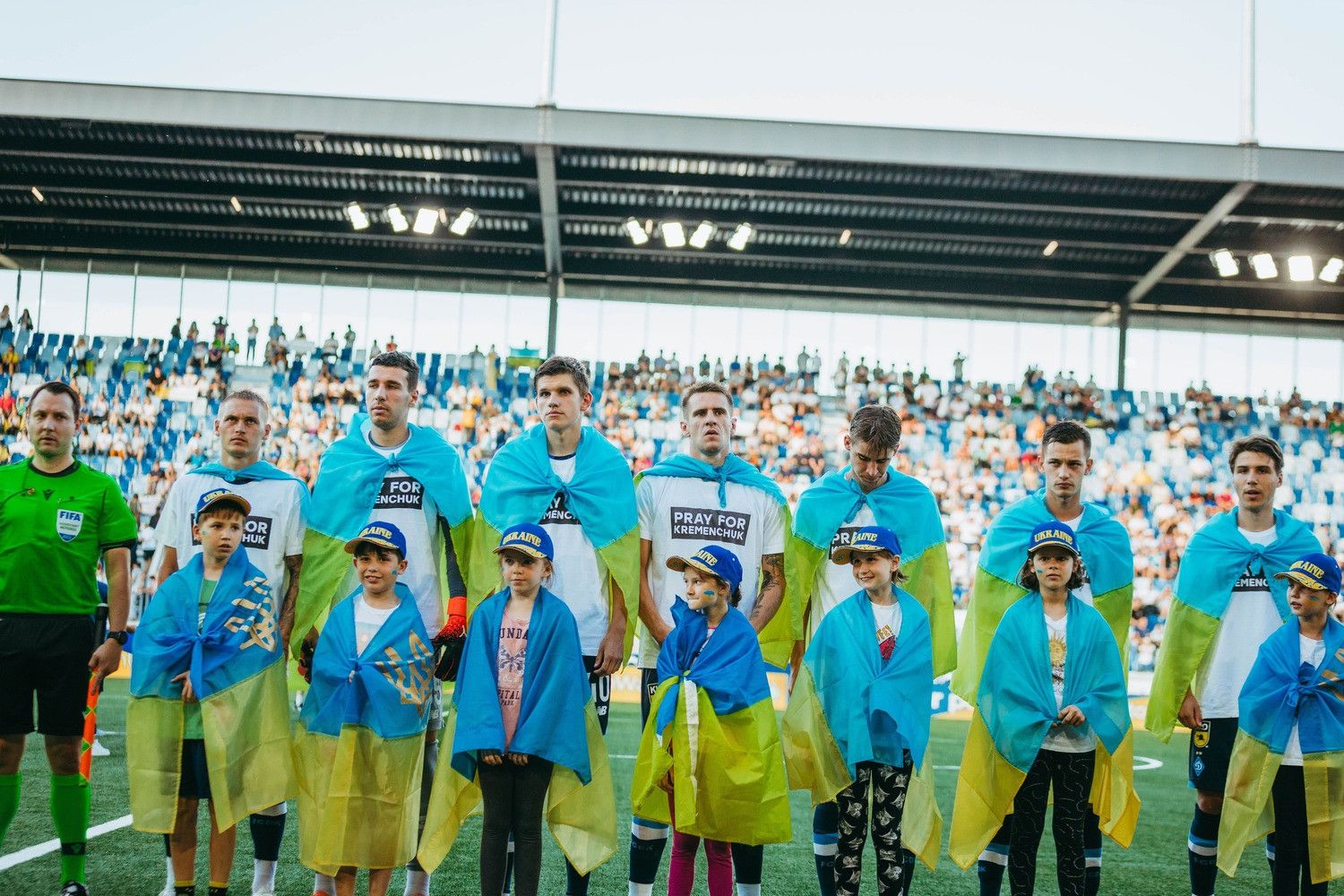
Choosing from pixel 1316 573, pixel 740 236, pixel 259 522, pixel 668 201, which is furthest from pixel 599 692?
pixel 740 236

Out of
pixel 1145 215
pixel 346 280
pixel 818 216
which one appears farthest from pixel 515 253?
pixel 1145 215

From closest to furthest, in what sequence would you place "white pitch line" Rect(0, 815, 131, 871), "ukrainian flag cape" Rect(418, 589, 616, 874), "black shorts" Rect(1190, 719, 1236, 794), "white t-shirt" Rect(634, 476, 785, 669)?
"ukrainian flag cape" Rect(418, 589, 616, 874) → "white t-shirt" Rect(634, 476, 785, 669) → "black shorts" Rect(1190, 719, 1236, 794) → "white pitch line" Rect(0, 815, 131, 871)

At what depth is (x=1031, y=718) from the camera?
4.75 m

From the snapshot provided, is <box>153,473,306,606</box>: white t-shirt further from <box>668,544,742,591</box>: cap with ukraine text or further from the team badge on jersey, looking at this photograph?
<box>668,544,742,591</box>: cap with ukraine text

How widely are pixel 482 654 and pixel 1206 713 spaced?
341 centimetres

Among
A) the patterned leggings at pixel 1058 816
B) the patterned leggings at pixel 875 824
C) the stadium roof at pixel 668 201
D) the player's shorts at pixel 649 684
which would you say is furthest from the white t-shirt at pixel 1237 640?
the stadium roof at pixel 668 201

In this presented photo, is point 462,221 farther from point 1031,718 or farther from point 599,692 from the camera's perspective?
point 1031,718

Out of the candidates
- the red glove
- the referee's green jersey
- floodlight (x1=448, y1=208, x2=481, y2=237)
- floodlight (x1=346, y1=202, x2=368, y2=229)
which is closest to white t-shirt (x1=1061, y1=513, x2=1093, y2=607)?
the red glove

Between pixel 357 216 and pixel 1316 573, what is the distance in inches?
671

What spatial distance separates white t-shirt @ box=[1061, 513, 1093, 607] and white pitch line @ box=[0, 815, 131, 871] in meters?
4.98

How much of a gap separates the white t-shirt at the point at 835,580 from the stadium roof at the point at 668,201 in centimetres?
1239

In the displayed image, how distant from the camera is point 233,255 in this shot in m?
22.1

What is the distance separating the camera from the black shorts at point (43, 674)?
4.99m

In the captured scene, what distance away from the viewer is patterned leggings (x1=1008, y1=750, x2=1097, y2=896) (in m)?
4.68
